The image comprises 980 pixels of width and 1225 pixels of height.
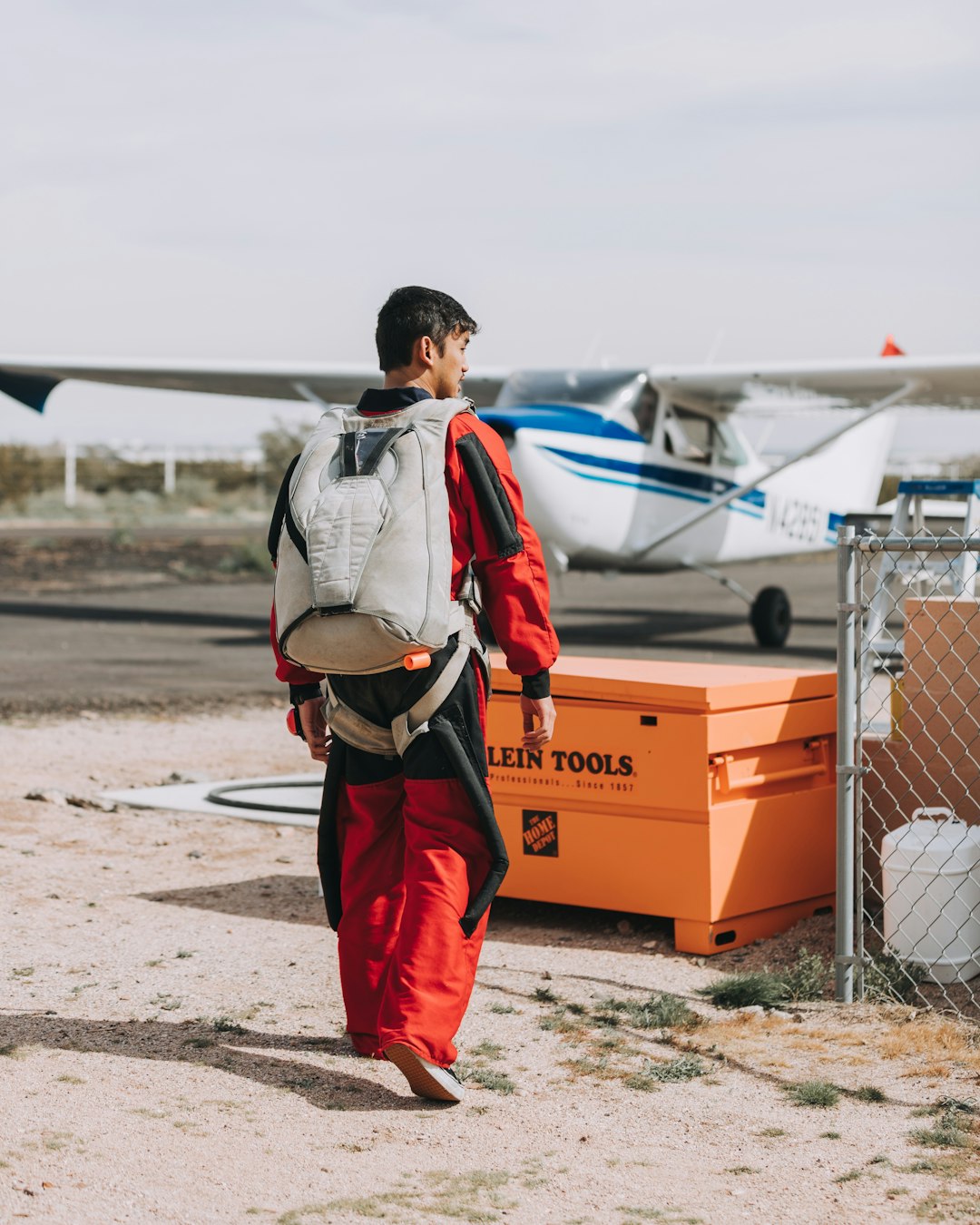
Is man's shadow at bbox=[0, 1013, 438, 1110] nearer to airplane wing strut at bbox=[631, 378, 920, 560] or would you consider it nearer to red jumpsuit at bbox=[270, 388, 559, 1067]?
red jumpsuit at bbox=[270, 388, 559, 1067]

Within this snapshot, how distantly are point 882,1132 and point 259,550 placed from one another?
2456 cm

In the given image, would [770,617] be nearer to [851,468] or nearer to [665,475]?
[665,475]

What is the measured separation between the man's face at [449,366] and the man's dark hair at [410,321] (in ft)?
0.07

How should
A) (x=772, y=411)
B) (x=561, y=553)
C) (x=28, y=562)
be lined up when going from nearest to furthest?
(x=561, y=553)
(x=772, y=411)
(x=28, y=562)

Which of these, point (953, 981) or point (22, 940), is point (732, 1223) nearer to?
point (953, 981)

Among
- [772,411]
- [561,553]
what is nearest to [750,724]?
[561,553]

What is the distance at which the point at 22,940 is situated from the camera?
510cm

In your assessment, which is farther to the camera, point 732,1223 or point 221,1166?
point 221,1166

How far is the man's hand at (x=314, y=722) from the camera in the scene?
407 centimetres

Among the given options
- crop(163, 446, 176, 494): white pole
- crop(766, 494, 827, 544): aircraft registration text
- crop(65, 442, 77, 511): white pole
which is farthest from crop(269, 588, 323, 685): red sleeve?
crop(163, 446, 176, 494): white pole

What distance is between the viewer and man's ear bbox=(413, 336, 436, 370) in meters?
3.86

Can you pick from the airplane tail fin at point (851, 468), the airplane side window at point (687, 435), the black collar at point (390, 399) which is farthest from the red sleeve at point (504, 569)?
the airplane tail fin at point (851, 468)

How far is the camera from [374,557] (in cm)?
355

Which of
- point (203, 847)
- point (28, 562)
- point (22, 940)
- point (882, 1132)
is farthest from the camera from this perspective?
point (28, 562)
